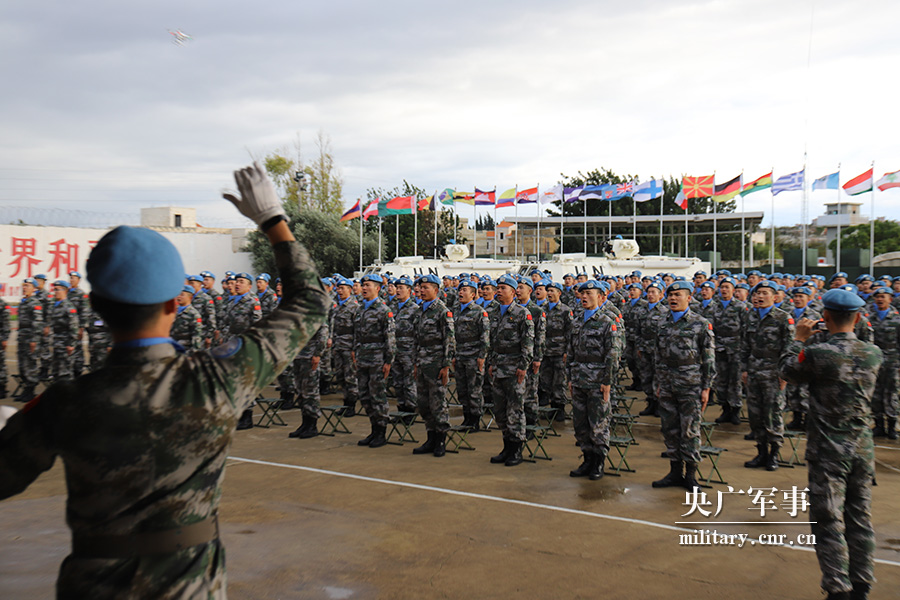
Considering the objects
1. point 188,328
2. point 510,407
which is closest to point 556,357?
point 510,407

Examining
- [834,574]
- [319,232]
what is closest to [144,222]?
[319,232]

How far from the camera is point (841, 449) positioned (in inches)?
180

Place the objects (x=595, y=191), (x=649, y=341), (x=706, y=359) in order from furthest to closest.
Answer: (x=595, y=191) → (x=649, y=341) → (x=706, y=359)

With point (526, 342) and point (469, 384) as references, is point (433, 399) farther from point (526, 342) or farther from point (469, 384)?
Result: point (526, 342)

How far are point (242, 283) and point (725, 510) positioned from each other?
25.6 ft

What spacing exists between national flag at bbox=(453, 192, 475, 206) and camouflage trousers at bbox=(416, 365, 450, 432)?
800 inches

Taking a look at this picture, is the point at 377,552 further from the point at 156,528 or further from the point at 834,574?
the point at 156,528

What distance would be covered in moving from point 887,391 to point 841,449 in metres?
6.45

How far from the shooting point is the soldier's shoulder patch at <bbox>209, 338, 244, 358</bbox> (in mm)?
1916

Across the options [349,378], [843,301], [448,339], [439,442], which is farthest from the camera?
[349,378]

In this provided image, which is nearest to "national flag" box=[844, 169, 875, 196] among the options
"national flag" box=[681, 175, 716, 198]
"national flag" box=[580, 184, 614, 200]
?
"national flag" box=[681, 175, 716, 198]

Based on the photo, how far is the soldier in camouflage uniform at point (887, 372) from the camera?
977 cm

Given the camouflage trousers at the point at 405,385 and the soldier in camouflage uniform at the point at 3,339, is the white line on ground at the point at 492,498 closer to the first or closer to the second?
the camouflage trousers at the point at 405,385

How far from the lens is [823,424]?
4.68m
